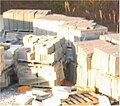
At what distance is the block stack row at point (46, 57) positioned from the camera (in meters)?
9.12

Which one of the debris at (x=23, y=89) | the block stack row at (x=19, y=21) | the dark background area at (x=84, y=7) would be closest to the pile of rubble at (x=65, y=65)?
the debris at (x=23, y=89)

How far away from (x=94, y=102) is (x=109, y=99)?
35cm

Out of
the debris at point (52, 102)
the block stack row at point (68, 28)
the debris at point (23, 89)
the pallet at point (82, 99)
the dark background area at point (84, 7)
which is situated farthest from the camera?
the dark background area at point (84, 7)

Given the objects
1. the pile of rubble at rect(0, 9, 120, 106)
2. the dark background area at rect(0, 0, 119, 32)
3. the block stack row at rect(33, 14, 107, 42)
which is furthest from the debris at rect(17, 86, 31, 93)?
the dark background area at rect(0, 0, 119, 32)

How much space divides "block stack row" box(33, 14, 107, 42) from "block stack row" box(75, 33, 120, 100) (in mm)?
766

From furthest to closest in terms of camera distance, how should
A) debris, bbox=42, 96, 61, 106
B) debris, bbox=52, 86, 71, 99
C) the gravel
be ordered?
the gravel < debris, bbox=52, 86, 71, 99 < debris, bbox=42, 96, 61, 106

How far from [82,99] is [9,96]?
5.72 ft

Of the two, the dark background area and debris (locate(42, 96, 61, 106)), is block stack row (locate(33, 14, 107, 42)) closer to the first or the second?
debris (locate(42, 96, 61, 106))

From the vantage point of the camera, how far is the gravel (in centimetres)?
846

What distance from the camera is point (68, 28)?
34.5ft

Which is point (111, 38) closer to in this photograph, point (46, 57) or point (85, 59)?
point (85, 59)

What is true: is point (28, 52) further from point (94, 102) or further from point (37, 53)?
point (94, 102)

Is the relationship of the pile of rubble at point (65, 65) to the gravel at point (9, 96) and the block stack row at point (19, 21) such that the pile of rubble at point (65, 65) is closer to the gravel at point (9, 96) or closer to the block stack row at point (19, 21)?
the gravel at point (9, 96)

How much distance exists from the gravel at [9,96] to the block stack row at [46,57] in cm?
67
